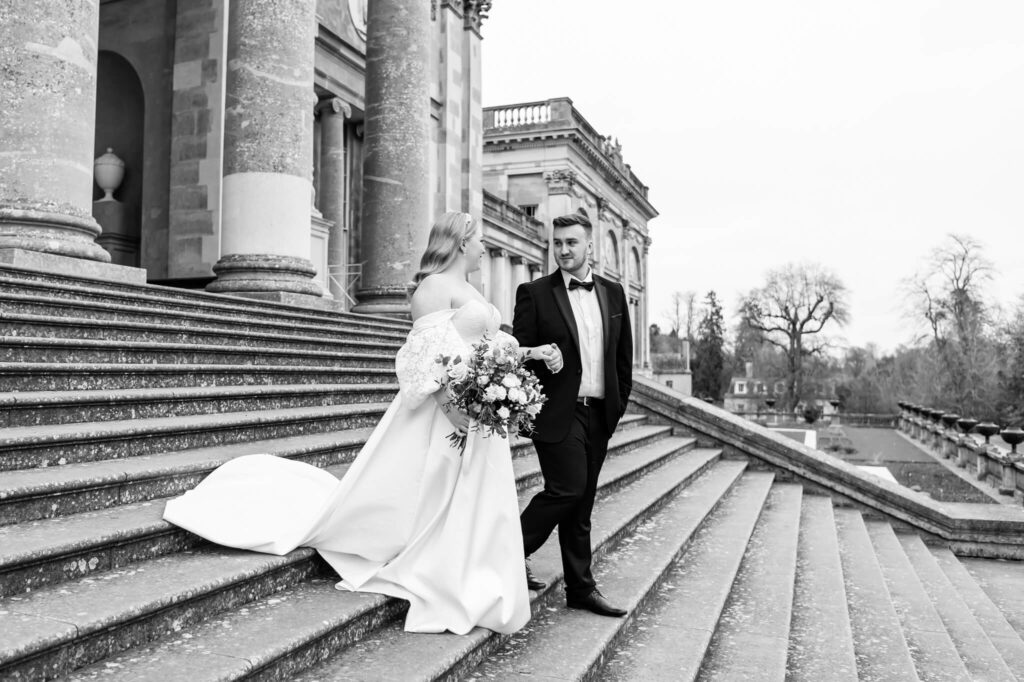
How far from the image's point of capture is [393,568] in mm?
3625

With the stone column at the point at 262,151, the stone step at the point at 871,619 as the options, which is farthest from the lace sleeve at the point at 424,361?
the stone column at the point at 262,151

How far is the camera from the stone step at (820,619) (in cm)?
430

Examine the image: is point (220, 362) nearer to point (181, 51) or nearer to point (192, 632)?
point (192, 632)

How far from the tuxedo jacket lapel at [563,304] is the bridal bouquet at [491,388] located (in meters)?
0.58

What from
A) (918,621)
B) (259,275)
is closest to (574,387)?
(918,621)

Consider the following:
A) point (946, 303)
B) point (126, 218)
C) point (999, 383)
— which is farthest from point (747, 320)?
point (126, 218)

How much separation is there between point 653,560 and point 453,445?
232 centimetres

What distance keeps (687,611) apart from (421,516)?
192 cm

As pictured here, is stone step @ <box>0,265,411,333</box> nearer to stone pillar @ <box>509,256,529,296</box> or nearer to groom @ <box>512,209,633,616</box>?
groom @ <box>512,209,633,616</box>

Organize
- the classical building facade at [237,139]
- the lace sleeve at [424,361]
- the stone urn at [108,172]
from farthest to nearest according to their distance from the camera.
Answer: the stone urn at [108,172] → the classical building facade at [237,139] → the lace sleeve at [424,361]

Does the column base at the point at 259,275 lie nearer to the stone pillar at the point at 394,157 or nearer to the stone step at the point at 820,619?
the stone pillar at the point at 394,157

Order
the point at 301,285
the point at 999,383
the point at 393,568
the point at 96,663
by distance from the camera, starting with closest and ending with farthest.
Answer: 1. the point at 96,663
2. the point at 393,568
3. the point at 301,285
4. the point at 999,383

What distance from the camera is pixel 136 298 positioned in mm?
7184

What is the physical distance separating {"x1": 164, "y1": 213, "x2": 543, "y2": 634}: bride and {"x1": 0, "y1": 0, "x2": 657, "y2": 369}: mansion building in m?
4.44
